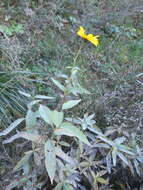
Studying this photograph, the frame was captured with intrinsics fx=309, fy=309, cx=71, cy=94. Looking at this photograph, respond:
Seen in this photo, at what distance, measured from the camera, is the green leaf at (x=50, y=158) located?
1.23 metres

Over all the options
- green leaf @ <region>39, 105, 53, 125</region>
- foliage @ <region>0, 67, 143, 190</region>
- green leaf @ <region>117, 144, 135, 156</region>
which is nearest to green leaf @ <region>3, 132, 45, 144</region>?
foliage @ <region>0, 67, 143, 190</region>

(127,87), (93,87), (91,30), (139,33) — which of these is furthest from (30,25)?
(139,33)

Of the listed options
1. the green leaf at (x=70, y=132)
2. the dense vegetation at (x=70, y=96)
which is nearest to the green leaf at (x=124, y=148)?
the dense vegetation at (x=70, y=96)

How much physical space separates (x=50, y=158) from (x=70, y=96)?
0.63 meters

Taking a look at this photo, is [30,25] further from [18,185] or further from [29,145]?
[18,185]

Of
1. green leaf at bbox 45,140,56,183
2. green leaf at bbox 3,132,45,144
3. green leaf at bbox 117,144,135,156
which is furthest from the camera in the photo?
green leaf at bbox 117,144,135,156

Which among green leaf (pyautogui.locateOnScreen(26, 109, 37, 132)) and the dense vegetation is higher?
green leaf (pyautogui.locateOnScreen(26, 109, 37, 132))

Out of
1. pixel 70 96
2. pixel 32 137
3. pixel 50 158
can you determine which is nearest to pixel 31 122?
pixel 32 137

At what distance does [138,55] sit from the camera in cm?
330

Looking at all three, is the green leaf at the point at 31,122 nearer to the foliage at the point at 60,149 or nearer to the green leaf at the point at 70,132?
the foliage at the point at 60,149

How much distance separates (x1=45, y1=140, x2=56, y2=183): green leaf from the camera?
1.23 metres

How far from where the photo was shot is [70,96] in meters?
1.84

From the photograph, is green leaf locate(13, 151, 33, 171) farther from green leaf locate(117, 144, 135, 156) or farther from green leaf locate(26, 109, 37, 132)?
green leaf locate(117, 144, 135, 156)

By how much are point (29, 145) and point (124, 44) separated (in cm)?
212
